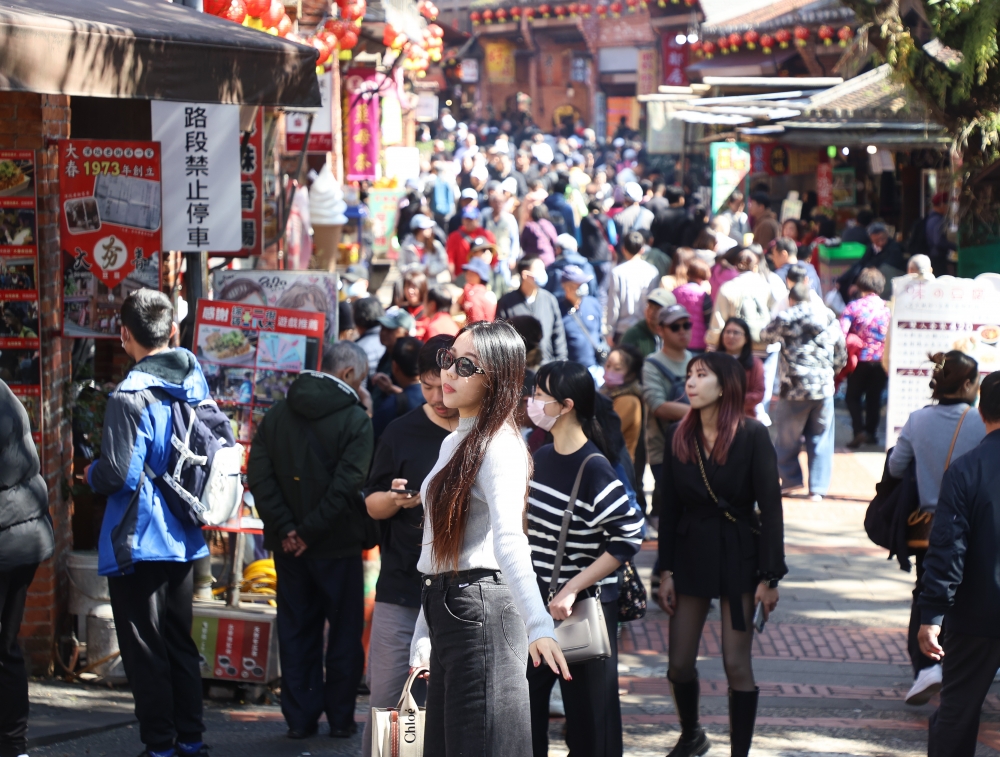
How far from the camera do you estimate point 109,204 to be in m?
6.11

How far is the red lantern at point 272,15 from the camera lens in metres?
8.12

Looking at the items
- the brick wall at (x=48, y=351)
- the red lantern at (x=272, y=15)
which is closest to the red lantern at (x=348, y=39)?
the red lantern at (x=272, y=15)

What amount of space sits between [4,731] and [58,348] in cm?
210

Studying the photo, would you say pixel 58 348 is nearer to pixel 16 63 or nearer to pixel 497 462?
pixel 16 63

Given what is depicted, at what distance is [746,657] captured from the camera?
5.16 metres

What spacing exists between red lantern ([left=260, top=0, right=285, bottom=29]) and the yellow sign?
42.2m

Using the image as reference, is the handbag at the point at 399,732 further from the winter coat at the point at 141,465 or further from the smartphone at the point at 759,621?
the smartphone at the point at 759,621

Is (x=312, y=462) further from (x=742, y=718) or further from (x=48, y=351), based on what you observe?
(x=742, y=718)

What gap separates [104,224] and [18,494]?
72.8 inches

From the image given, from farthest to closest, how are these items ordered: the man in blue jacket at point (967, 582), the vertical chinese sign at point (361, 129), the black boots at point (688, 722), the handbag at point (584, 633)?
the vertical chinese sign at point (361, 129) → the black boots at point (688, 722) → the man in blue jacket at point (967, 582) → the handbag at point (584, 633)

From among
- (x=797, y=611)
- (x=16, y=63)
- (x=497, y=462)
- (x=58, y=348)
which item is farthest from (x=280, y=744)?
(x=797, y=611)

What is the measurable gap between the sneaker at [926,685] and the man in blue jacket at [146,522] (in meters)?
3.40

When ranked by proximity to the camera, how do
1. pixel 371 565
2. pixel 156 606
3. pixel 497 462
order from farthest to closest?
pixel 371 565 → pixel 156 606 → pixel 497 462

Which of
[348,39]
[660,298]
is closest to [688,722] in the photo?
[660,298]
